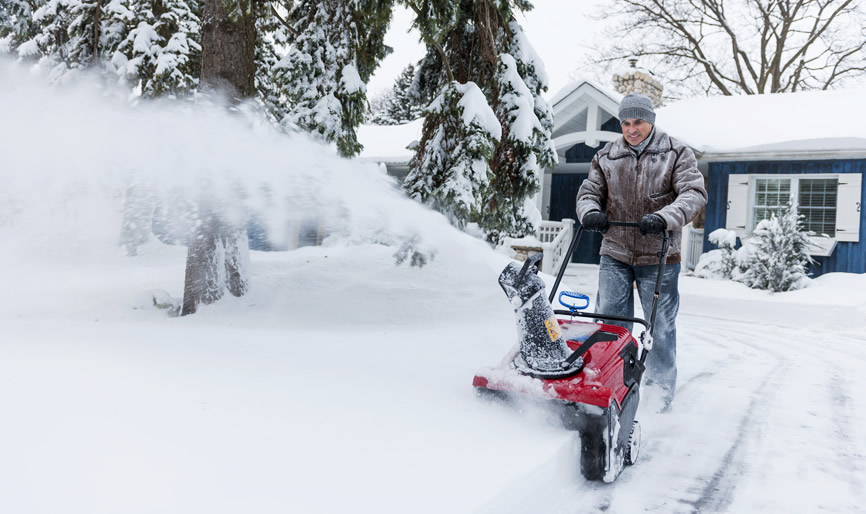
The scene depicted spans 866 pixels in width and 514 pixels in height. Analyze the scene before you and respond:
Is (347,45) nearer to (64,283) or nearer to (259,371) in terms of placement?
(259,371)

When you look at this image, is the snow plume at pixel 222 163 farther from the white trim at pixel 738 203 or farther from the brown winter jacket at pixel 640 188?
the white trim at pixel 738 203

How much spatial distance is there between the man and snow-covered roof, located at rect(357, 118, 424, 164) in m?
11.3

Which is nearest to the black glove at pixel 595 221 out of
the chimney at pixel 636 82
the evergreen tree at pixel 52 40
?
the evergreen tree at pixel 52 40

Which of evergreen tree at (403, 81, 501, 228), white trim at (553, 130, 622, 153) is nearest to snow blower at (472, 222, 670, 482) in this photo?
evergreen tree at (403, 81, 501, 228)

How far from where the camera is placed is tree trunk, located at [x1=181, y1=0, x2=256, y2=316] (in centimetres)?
632

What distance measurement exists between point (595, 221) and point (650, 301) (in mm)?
758

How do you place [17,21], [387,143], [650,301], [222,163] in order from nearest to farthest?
1. [650,301]
2. [222,163]
3. [17,21]
4. [387,143]

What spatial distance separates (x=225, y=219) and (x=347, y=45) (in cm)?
232

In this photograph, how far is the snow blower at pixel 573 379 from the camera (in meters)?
2.56

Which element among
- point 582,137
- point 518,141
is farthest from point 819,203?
point 518,141

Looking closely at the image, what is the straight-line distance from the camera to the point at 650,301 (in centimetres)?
371

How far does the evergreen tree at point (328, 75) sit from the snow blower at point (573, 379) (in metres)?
4.24

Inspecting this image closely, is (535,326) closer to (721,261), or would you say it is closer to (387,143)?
(721,261)

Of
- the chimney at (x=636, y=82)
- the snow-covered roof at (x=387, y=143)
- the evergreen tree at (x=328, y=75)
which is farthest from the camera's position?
the chimney at (x=636, y=82)
